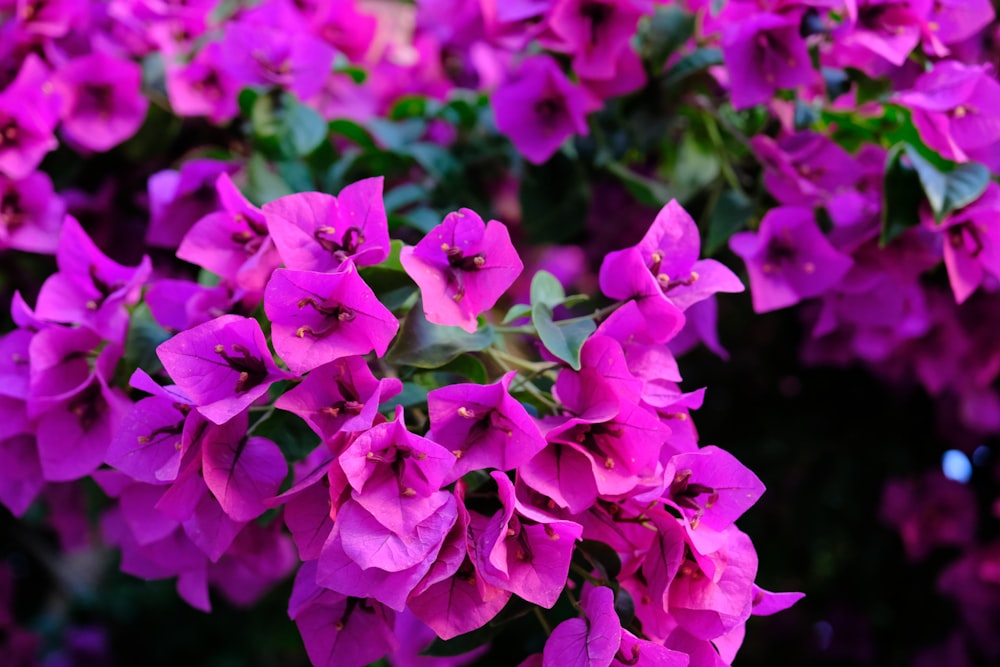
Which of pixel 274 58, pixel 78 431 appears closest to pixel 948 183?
pixel 274 58

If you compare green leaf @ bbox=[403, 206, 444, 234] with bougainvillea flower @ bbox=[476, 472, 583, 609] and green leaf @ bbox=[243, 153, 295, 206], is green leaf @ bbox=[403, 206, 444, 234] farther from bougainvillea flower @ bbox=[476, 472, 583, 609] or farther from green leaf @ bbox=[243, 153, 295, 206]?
bougainvillea flower @ bbox=[476, 472, 583, 609]

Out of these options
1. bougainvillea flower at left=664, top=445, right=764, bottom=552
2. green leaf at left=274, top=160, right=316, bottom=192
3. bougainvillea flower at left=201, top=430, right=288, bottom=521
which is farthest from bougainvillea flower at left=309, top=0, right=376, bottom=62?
bougainvillea flower at left=664, top=445, right=764, bottom=552

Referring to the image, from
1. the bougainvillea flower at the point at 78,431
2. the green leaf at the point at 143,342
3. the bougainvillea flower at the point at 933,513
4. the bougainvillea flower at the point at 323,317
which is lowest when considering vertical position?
the bougainvillea flower at the point at 933,513

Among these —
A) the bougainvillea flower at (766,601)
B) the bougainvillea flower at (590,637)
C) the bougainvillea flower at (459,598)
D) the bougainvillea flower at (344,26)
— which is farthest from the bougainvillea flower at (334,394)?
the bougainvillea flower at (344,26)

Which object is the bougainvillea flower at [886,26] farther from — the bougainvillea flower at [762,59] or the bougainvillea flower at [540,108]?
the bougainvillea flower at [540,108]

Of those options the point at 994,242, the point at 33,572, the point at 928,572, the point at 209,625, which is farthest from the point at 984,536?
the point at 33,572

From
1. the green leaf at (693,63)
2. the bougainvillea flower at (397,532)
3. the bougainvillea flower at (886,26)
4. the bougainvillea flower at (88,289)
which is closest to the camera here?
the bougainvillea flower at (397,532)
